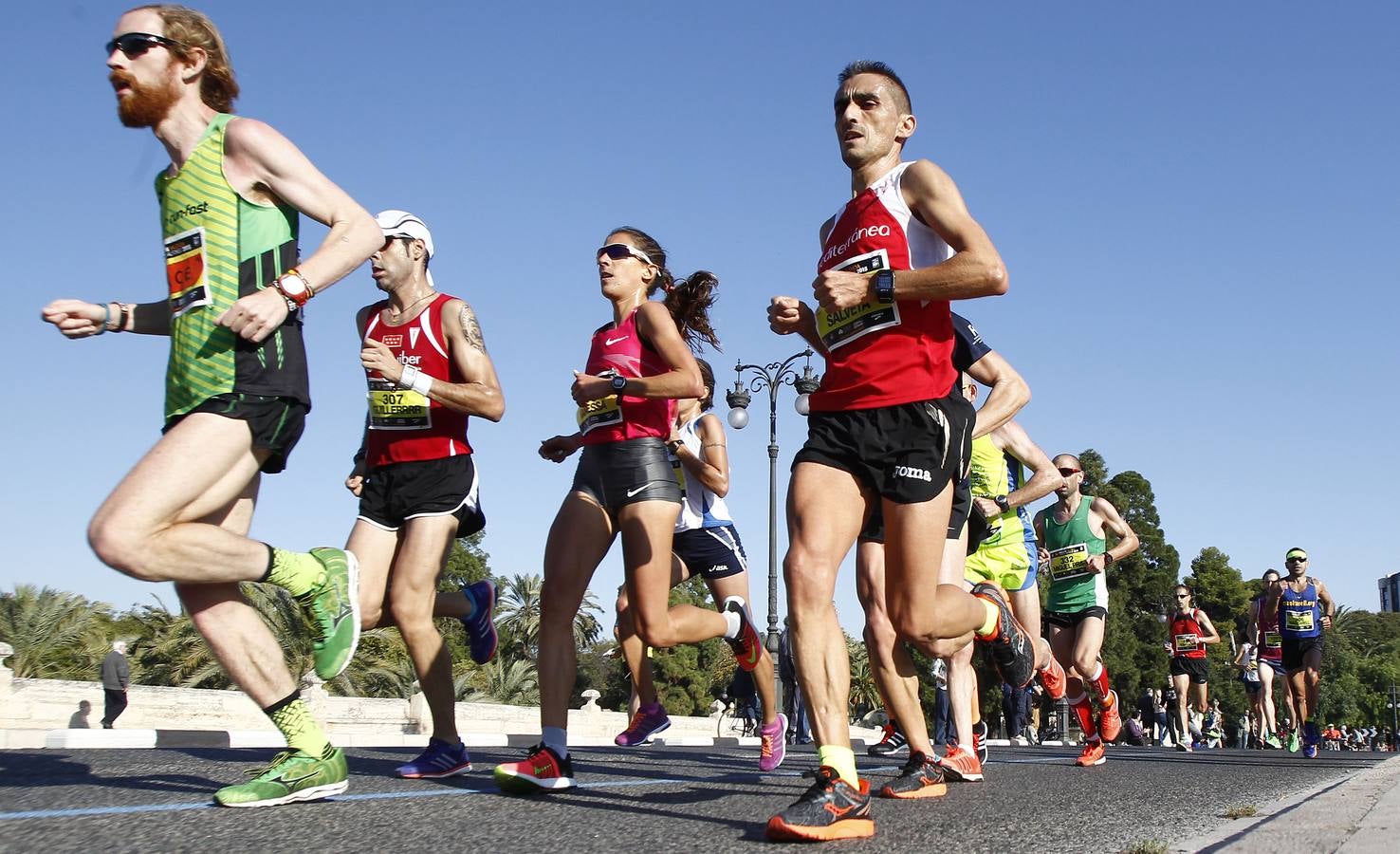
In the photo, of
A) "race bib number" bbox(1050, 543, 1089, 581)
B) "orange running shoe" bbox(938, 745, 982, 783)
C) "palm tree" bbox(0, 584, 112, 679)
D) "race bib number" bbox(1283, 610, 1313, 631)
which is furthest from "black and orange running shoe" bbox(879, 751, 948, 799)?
"palm tree" bbox(0, 584, 112, 679)

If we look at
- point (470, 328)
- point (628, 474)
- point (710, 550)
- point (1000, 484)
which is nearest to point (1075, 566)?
point (1000, 484)

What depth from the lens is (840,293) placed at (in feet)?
13.9

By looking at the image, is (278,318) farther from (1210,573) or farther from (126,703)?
(1210,573)

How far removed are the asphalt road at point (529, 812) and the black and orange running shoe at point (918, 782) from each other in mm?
188

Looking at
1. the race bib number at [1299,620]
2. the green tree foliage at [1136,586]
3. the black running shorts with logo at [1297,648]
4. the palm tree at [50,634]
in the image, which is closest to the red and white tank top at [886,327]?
the race bib number at [1299,620]

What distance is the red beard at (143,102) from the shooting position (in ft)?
13.5

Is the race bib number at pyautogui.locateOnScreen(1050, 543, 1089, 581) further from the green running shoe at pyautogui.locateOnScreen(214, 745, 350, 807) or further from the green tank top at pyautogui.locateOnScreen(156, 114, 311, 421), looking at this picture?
the green tank top at pyautogui.locateOnScreen(156, 114, 311, 421)

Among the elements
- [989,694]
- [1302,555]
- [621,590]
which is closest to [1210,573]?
[989,694]

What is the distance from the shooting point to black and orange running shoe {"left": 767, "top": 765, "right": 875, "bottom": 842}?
135 inches

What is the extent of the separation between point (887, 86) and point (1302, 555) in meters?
11.9

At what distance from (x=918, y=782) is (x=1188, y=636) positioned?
46.4ft

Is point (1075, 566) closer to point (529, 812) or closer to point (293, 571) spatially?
point (529, 812)

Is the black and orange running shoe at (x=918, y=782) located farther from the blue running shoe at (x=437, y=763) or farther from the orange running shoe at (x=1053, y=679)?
the orange running shoe at (x=1053, y=679)

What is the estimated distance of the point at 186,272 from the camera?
13.5 feet
